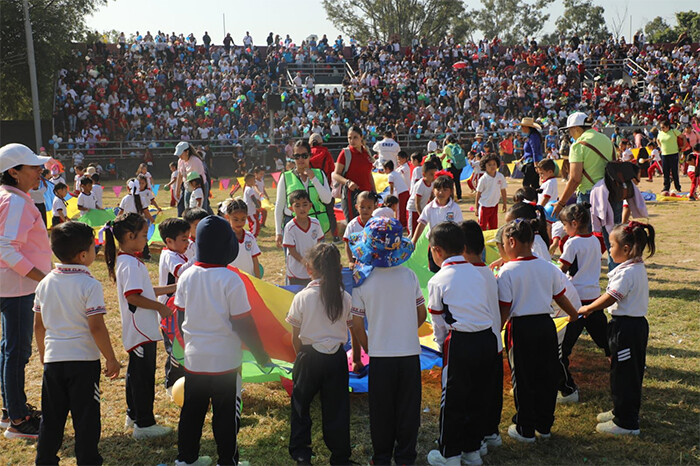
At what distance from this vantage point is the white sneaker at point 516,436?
164 inches

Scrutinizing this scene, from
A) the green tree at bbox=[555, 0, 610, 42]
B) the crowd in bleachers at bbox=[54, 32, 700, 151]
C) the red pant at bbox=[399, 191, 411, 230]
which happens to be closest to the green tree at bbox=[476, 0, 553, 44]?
the green tree at bbox=[555, 0, 610, 42]

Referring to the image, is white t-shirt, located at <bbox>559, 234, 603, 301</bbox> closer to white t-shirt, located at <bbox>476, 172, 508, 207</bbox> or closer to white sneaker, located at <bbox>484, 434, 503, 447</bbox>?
white sneaker, located at <bbox>484, 434, 503, 447</bbox>

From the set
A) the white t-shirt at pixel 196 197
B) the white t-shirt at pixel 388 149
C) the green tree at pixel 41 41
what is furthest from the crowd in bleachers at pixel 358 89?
the white t-shirt at pixel 196 197

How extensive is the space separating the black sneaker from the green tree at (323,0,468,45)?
2049 inches

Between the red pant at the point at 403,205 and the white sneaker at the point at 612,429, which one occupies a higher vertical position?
the red pant at the point at 403,205

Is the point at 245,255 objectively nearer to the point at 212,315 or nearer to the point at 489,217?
the point at 212,315

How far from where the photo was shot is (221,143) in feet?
91.1

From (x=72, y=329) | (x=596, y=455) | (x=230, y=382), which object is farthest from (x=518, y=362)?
(x=72, y=329)

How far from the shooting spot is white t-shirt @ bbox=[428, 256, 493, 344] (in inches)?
148

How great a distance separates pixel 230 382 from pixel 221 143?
81.9 feet

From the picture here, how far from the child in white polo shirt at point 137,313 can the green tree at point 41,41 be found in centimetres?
2696

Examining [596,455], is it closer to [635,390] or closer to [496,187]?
[635,390]

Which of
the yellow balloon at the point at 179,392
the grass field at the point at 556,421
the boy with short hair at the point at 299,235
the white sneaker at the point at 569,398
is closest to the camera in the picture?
the grass field at the point at 556,421

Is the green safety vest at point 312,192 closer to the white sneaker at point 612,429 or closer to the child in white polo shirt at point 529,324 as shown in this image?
the child in white polo shirt at point 529,324
